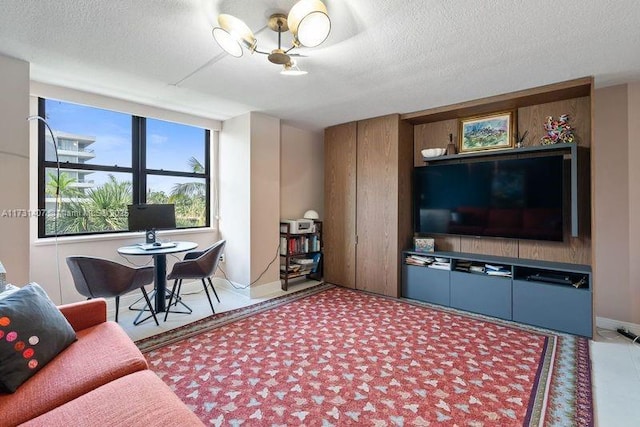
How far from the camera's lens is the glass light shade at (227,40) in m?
1.77

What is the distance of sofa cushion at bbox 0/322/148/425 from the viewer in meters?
1.17

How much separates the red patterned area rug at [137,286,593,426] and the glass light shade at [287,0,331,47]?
2.06 m

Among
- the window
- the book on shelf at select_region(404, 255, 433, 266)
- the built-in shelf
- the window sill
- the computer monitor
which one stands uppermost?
the built-in shelf

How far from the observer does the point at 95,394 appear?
47.8 inches

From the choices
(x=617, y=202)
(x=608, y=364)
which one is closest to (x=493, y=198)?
(x=617, y=202)

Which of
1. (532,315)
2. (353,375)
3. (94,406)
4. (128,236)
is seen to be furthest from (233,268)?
(532,315)

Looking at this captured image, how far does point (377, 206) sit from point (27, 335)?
10.8ft

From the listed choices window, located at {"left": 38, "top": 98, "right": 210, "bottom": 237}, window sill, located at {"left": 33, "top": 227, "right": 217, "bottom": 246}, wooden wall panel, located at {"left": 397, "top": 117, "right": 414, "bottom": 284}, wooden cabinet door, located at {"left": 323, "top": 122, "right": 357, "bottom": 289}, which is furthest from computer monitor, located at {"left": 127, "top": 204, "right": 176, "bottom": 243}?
wooden wall panel, located at {"left": 397, "top": 117, "right": 414, "bottom": 284}

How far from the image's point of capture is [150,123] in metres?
3.70

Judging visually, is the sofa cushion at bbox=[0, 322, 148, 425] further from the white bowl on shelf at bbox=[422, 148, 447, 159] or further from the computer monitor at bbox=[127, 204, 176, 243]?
the white bowl on shelf at bbox=[422, 148, 447, 159]

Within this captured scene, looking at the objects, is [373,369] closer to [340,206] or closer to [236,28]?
[236,28]

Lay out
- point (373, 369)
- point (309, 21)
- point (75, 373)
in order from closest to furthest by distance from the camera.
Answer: point (75, 373), point (309, 21), point (373, 369)

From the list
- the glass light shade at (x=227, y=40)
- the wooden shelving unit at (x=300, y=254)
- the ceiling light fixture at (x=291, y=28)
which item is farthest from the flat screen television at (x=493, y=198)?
the glass light shade at (x=227, y=40)

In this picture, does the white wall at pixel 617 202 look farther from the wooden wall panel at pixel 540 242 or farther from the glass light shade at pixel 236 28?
the glass light shade at pixel 236 28
